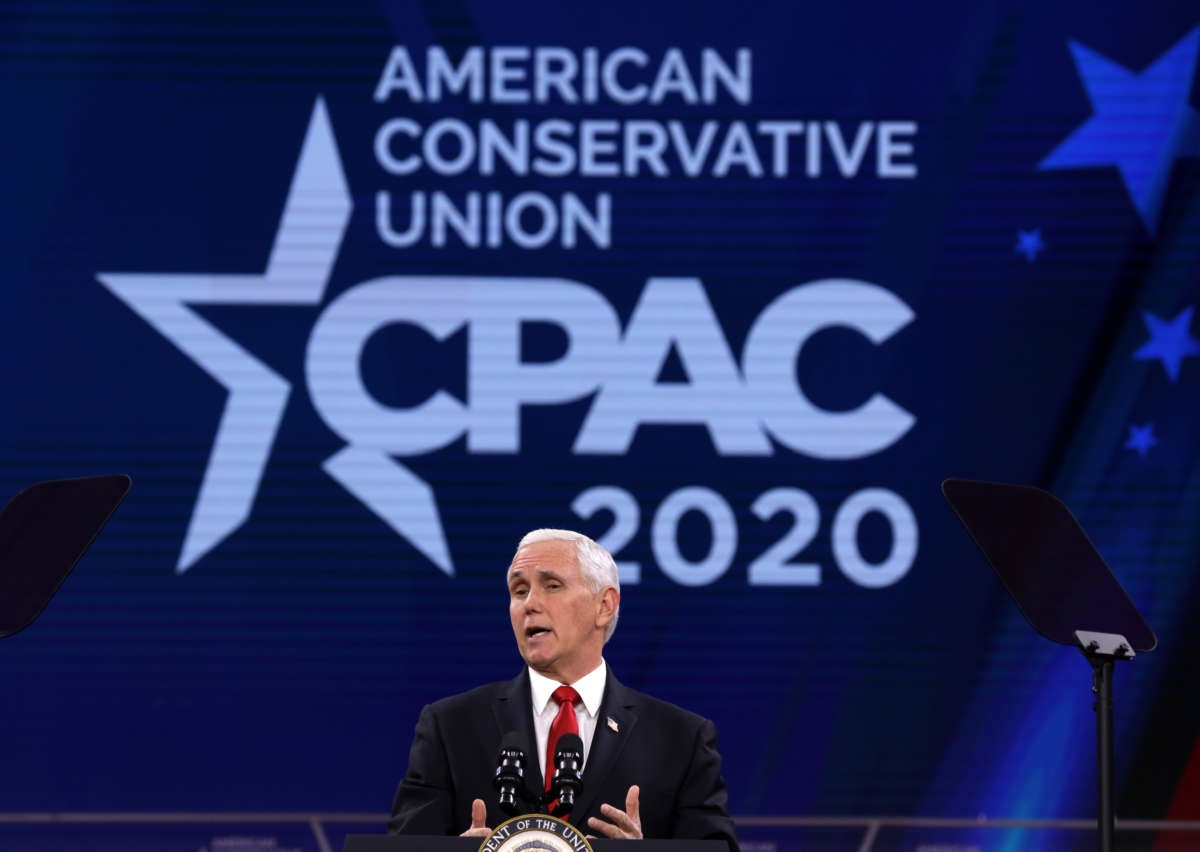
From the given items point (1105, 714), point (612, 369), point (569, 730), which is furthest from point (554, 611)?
point (612, 369)

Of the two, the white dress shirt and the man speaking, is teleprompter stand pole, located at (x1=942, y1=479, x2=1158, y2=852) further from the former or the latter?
the white dress shirt

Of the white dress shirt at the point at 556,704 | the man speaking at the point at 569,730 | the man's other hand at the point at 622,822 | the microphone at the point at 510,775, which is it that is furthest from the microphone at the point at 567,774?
the white dress shirt at the point at 556,704

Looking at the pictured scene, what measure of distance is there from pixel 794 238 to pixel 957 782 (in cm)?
186

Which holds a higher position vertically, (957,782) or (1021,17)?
(1021,17)

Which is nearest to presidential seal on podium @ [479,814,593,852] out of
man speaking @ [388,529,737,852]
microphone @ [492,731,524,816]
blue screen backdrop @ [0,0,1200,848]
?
microphone @ [492,731,524,816]

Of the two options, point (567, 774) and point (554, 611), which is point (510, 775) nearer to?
point (567, 774)

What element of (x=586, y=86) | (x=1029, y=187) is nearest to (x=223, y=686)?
(x=586, y=86)

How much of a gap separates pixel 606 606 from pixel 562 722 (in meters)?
0.29

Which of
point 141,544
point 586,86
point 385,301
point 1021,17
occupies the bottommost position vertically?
point 141,544

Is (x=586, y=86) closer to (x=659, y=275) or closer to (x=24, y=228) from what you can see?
(x=659, y=275)

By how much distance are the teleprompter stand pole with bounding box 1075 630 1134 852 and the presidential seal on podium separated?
1.12 m

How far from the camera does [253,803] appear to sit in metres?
5.21

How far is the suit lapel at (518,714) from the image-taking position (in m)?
3.43

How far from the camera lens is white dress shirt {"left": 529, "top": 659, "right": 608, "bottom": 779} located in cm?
350
